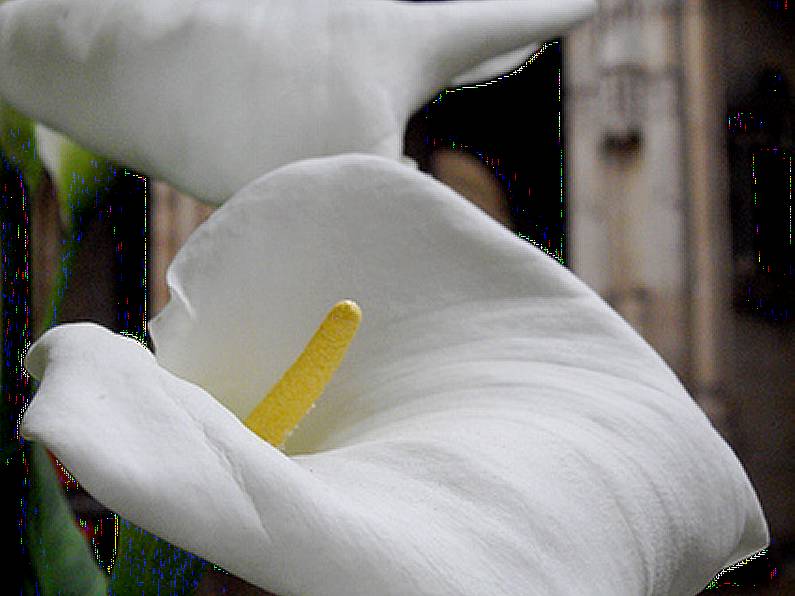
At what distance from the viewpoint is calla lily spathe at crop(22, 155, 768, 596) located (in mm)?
137

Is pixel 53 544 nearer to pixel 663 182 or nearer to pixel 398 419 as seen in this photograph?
pixel 398 419

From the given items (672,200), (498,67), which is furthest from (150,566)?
(672,200)

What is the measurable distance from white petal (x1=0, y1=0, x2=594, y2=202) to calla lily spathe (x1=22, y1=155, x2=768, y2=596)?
0.7 inches

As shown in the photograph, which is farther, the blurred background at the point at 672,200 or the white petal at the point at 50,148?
the blurred background at the point at 672,200

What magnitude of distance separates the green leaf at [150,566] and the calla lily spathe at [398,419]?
1.5 inches

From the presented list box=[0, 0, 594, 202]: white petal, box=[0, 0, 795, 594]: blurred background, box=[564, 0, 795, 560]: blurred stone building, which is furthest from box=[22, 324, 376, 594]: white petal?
box=[564, 0, 795, 560]: blurred stone building

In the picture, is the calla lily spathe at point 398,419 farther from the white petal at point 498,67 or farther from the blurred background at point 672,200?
the blurred background at point 672,200

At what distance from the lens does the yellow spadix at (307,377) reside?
226 millimetres

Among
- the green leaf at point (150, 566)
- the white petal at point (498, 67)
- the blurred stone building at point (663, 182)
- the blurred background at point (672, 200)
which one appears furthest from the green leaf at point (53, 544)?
the blurred stone building at point (663, 182)

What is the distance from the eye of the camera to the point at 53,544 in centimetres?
23

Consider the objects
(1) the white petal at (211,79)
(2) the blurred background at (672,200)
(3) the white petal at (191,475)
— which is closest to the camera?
(3) the white petal at (191,475)

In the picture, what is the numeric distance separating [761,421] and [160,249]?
96cm

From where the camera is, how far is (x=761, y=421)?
170 cm

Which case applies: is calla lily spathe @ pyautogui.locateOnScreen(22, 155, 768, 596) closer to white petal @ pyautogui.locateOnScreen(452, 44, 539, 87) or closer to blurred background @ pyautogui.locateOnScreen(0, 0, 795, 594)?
white petal @ pyautogui.locateOnScreen(452, 44, 539, 87)
